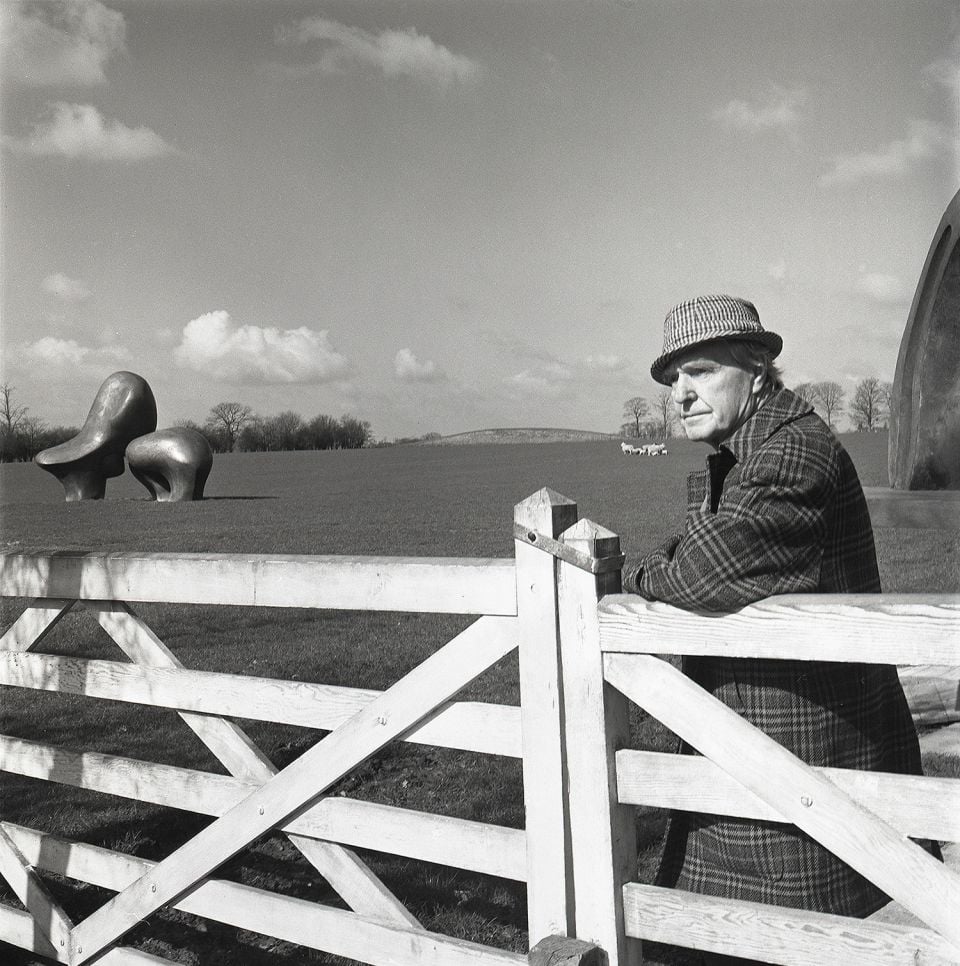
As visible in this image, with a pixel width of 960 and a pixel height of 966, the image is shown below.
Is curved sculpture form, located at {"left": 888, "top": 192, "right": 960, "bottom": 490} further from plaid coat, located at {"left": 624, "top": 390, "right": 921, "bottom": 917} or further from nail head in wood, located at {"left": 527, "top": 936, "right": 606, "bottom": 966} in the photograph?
nail head in wood, located at {"left": 527, "top": 936, "right": 606, "bottom": 966}

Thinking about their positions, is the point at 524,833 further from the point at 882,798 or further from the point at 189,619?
the point at 189,619

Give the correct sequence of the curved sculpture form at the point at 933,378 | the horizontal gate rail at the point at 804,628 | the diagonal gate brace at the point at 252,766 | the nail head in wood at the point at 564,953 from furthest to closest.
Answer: the curved sculpture form at the point at 933,378 < the diagonal gate brace at the point at 252,766 < the nail head in wood at the point at 564,953 < the horizontal gate rail at the point at 804,628

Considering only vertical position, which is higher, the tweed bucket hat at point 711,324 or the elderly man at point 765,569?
the tweed bucket hat at point 711,324

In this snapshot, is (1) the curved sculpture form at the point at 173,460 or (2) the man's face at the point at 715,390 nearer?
(2) the man's face at the point at 715,390

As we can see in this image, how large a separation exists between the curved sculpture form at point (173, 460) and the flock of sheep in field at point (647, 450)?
3146 cm

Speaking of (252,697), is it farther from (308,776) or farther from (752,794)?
(752,794)

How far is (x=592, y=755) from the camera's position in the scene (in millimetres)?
2643

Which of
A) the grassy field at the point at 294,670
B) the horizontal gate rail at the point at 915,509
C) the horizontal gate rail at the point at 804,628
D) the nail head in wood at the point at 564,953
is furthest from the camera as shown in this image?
the horizontal gate rail at the point at 915,509

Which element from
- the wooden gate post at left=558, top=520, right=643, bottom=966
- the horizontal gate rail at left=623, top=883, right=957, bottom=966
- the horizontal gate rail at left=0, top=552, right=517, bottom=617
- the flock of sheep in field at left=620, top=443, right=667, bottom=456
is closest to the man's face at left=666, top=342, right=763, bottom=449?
the wooden gate post at left=558, top=520, right=643, bottom=966

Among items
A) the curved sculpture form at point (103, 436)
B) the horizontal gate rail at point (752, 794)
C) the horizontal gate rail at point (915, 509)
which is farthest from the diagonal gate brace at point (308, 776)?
the curved sculpture form at point (103, 436)

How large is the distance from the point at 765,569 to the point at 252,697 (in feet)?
5.74

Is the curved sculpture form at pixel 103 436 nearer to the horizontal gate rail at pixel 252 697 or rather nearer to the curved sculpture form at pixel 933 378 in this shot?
the curved sculpture form at pixel 933 378

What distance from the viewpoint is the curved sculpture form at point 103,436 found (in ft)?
100.0

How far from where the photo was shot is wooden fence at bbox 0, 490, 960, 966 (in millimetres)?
2356
